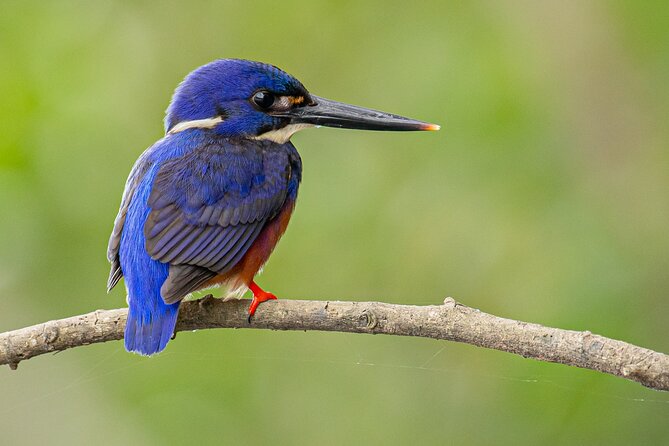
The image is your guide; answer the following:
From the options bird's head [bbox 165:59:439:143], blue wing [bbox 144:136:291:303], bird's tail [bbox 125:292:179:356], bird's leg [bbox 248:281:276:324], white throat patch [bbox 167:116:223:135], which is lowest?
bird's tail [bbox 125:292:179:356]

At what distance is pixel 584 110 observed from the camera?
13.6 feet

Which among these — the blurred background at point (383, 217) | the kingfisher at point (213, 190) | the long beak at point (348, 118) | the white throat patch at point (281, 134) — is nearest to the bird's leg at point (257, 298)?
the kingfisher at point (213, 190)

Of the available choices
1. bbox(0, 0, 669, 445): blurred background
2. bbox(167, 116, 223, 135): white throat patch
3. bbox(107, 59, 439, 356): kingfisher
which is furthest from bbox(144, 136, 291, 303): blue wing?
bbox(0, 0, 669, 445): blurred background

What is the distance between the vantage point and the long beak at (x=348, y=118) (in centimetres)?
347

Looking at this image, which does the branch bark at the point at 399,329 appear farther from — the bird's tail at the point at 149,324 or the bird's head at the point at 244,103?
the bird's head at the point at 244,103

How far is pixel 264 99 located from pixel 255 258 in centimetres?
58

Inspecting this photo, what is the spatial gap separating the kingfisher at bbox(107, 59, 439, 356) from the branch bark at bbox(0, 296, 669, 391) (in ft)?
0.32

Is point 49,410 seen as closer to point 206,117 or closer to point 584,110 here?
point 206,117

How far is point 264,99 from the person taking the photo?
11.1 feet

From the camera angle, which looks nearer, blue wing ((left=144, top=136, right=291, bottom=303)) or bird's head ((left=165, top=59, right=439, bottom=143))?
blue wing ((left=144, top=136, right=291, bottom=303))

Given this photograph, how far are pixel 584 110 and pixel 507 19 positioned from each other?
1.88 ft

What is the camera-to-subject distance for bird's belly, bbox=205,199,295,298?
318 centimetres

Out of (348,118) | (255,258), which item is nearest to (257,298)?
(255,258)

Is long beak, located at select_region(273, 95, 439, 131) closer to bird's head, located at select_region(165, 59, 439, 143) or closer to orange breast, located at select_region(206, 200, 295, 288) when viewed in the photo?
bird's head, located at select_region(165, 59, 439, 143)
